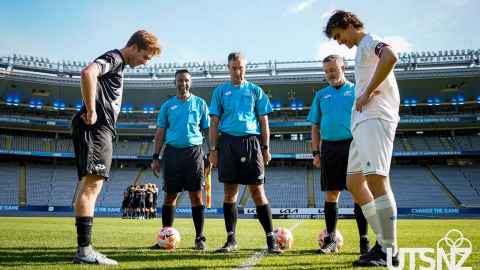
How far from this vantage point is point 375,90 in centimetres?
364

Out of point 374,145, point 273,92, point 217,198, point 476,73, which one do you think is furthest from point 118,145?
point 374,145

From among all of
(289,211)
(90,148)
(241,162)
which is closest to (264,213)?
(241,162)

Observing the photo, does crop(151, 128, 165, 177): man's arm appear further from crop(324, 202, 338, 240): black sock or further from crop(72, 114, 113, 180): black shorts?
crop(324, 202, 338, 240): black sock

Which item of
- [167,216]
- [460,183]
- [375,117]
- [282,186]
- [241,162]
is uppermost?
[375,117]

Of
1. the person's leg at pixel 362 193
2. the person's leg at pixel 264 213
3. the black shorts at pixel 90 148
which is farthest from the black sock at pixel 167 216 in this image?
the person's leg at pixel 362 193

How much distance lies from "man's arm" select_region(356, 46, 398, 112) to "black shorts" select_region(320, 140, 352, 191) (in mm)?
1676

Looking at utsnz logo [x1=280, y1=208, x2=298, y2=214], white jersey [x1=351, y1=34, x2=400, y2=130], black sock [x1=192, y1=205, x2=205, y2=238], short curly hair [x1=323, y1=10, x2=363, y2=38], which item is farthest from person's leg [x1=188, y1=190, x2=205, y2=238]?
utsnz logo [x1=280, y1=208, x2=298, y2=214]

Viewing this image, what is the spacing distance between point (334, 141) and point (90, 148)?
2.98 metres

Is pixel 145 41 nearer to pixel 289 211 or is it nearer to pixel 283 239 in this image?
pixel 283 239

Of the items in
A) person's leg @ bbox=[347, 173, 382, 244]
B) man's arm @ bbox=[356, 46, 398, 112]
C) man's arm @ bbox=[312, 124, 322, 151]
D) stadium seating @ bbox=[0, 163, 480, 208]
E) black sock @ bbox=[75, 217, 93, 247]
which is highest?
man's arm @ bbox=[356, 46, 398, 112]

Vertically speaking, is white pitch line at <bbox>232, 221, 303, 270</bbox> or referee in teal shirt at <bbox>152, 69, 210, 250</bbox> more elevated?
referee in teal shirt at <bbox>152, 69, 210, 250</bbox>

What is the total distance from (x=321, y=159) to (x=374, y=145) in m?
1.91

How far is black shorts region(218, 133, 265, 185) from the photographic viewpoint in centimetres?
498

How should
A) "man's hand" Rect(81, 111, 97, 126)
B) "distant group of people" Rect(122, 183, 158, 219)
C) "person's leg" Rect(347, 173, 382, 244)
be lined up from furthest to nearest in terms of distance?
"distant group of people" Rect(122, 183, 158, 219)
"person's leg" Rect(347, 173, 382, 244)
"man's hand" Rect(81, 111, 97, 126)
